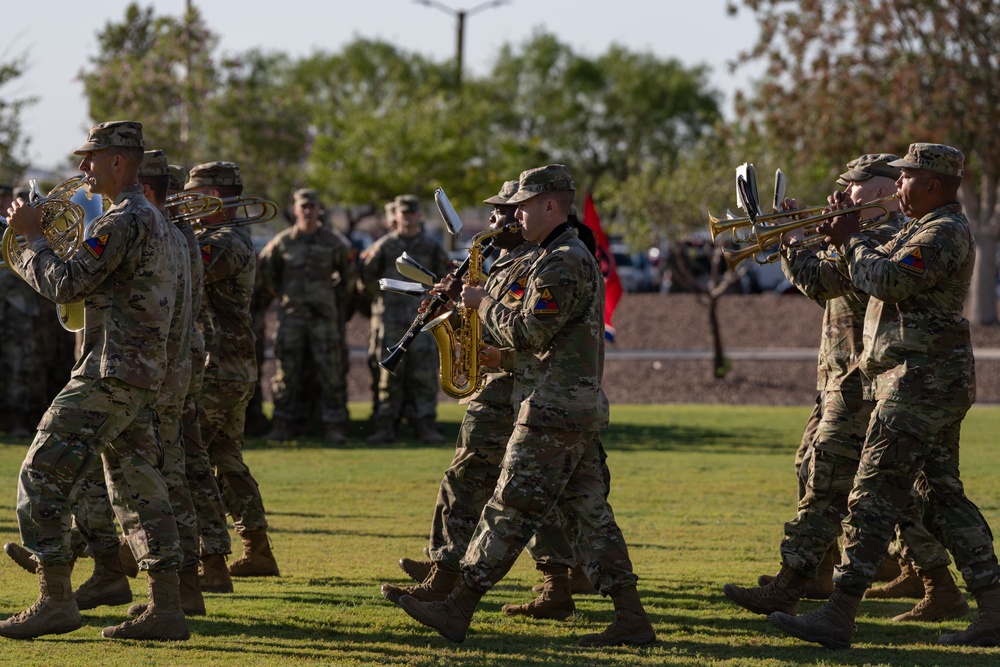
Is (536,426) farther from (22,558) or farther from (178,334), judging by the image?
(22,558)

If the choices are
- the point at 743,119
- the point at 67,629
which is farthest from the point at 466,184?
the point at 67,629

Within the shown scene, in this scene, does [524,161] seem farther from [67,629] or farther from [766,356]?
[67,629]

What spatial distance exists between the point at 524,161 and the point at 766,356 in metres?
27.6

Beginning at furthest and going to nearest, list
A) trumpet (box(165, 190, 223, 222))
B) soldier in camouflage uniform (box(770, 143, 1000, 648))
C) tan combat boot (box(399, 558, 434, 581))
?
trumpet (box(165, 190, 223, 222))
tan combat boot (box(399, 558, 434, 581))
soldier in camouflage uniform (box(770, 143, 1000, 648))

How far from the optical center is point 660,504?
11.8 metres

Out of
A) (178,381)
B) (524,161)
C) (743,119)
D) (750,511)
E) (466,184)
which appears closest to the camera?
(178,381)

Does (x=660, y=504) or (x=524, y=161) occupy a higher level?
(x=524, y=161)

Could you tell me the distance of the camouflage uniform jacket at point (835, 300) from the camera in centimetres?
765

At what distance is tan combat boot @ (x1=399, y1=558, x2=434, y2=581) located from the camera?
8055 mm

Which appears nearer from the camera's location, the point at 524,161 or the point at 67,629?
the point at 67,629

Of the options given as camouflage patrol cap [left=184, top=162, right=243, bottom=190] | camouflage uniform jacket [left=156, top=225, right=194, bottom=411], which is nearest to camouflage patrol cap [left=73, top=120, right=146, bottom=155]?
camouflage uniform jacket [left=156, top=225, right=194, bottom=411]

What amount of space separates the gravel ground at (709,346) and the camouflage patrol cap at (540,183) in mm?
14678

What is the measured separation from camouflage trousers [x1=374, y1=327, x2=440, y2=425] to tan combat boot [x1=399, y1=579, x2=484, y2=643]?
826 centimetres

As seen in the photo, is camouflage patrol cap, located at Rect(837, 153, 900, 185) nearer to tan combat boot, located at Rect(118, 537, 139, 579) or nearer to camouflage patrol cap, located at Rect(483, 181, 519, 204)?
camouflage patrol cap, located at Rect(483, 181, 519, 204)
